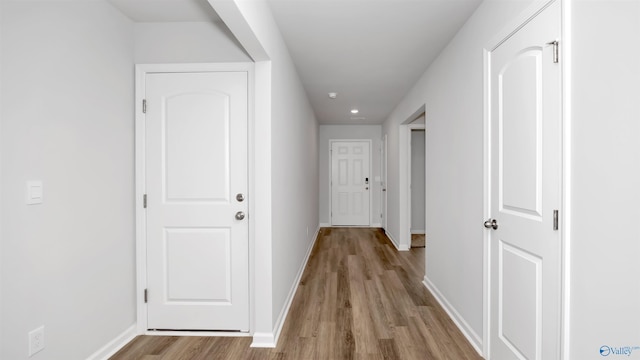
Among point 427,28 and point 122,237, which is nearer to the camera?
point 122,237

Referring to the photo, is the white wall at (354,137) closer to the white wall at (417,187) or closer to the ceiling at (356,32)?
the white wall at (417,187)

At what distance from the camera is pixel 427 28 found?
8.32 ft

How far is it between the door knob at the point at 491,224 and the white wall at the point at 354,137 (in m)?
5.32

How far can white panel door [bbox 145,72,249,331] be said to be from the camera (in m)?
2.40

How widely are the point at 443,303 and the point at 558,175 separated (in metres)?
1.86

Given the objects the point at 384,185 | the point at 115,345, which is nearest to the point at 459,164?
the point at 115,345

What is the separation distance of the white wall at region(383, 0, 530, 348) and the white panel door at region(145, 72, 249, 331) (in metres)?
1.67

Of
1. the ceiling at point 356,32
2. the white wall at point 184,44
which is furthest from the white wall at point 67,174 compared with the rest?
the ceiling at point 356,32

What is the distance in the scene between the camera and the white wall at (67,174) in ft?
5.02

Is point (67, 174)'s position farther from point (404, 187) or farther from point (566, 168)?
point (404, 187)

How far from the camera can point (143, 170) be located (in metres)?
2.42

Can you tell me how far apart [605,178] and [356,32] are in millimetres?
2029

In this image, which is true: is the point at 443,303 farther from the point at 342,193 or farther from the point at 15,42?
the point at 342,193

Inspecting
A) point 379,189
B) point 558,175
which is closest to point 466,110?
point 558,175
